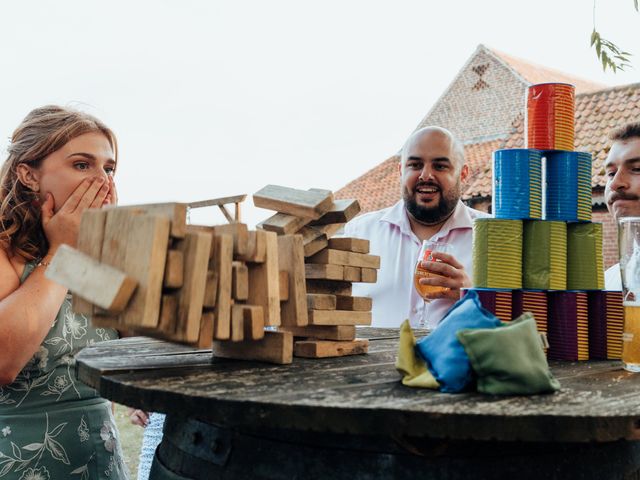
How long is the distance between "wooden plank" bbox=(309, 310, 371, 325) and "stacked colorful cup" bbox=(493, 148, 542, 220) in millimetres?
441

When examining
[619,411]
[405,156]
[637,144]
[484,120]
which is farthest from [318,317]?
[484,120]

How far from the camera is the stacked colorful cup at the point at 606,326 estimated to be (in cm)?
163

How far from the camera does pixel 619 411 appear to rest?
996mm

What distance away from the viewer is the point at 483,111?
56.2 ft

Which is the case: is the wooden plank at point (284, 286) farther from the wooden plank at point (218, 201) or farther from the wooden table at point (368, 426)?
the wooden plank at point (218, 201)

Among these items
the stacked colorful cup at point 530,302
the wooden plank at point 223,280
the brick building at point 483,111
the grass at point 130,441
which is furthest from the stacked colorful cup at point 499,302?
the brick building at point 483,111

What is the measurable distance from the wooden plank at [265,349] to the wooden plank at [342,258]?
10.0 inches

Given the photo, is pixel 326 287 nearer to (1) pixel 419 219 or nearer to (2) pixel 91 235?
(2) pixel 91 235

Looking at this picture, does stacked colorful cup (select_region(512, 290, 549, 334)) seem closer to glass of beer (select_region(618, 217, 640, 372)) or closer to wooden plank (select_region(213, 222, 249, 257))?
glass of beer (select_region(618, 217, 640, 372))

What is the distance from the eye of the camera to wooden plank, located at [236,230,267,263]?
1.32 metres

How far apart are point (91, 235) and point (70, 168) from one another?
83cm

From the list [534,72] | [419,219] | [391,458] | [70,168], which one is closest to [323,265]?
[391,458]

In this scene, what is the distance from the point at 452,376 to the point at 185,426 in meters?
0.53

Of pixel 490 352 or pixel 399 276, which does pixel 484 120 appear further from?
pixel 490 352
